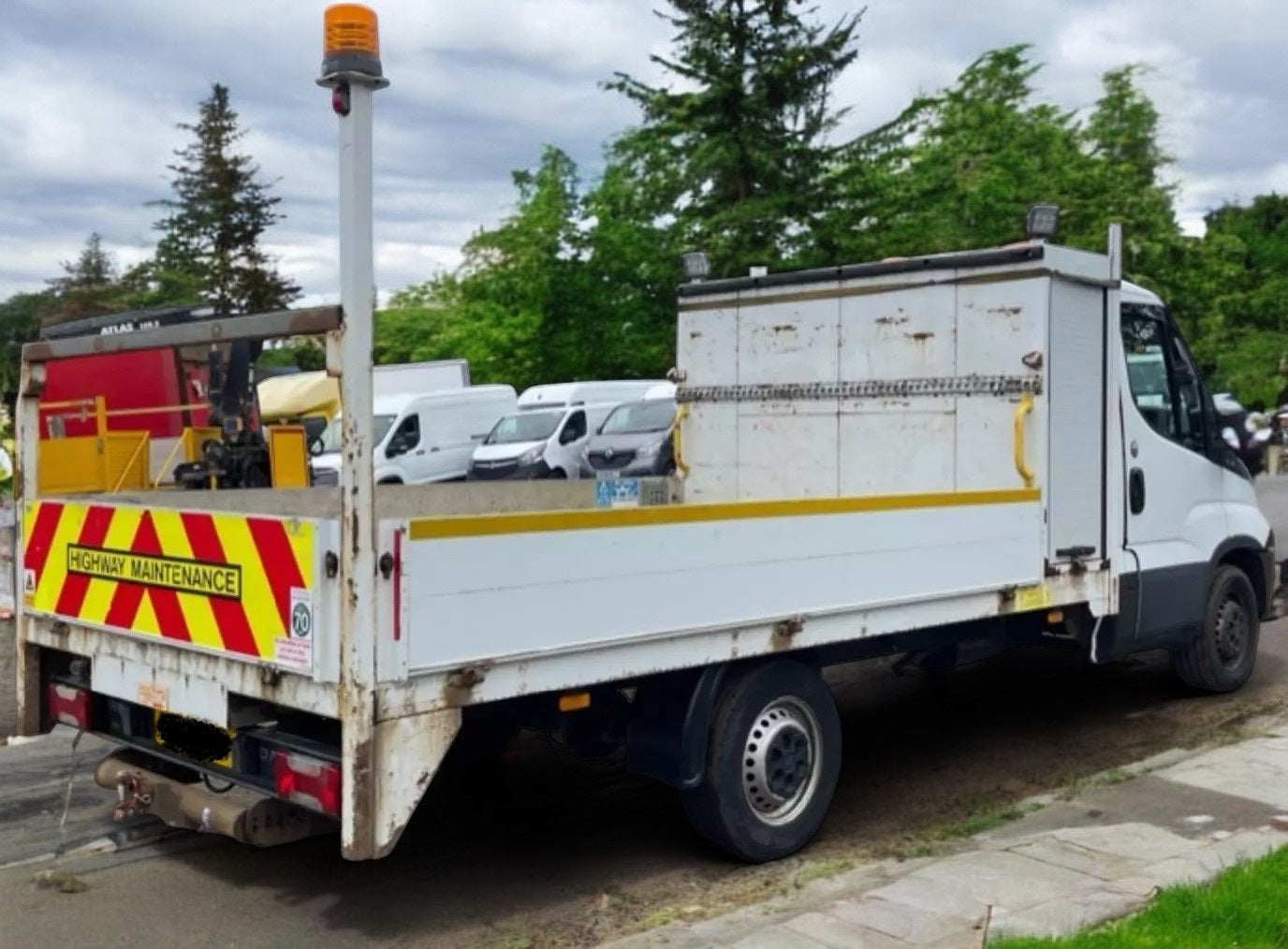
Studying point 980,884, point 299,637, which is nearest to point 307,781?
point 299,637

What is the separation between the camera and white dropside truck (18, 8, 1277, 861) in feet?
14.4

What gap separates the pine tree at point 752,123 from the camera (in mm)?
27625

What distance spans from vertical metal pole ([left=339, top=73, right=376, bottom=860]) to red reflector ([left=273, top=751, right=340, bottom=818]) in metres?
0.13

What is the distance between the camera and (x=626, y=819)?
640 cm

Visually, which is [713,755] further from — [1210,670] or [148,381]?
[148,381]

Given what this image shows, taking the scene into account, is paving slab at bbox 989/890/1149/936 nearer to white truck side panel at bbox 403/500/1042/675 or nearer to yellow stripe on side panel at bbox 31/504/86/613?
white truck side panel at bbox 403/500/1042/675

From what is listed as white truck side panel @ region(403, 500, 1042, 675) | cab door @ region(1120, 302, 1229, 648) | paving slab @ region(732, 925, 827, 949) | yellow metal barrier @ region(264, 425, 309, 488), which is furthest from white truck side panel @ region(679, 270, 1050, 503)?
yellow metal barrier @ region(264, 425, 309, 488)

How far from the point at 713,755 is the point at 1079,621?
2.73 m

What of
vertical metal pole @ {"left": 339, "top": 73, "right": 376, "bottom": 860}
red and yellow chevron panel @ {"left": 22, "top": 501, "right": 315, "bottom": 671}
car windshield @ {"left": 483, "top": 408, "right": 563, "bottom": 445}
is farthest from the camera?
car windshield @ {"left": 483, "top": 408, "right": 563, "bottom": 445}

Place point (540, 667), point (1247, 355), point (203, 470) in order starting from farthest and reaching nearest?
point (1247, 355) → point (203, 470) → point (540, 667)

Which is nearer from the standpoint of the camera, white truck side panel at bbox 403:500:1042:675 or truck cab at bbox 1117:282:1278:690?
white truck side panel at bbox 403:500:1042:675

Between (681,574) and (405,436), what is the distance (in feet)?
63.3

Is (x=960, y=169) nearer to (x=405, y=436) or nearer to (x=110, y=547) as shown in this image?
(x=405, y=436)

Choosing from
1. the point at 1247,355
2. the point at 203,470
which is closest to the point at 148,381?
the point at 203,470
